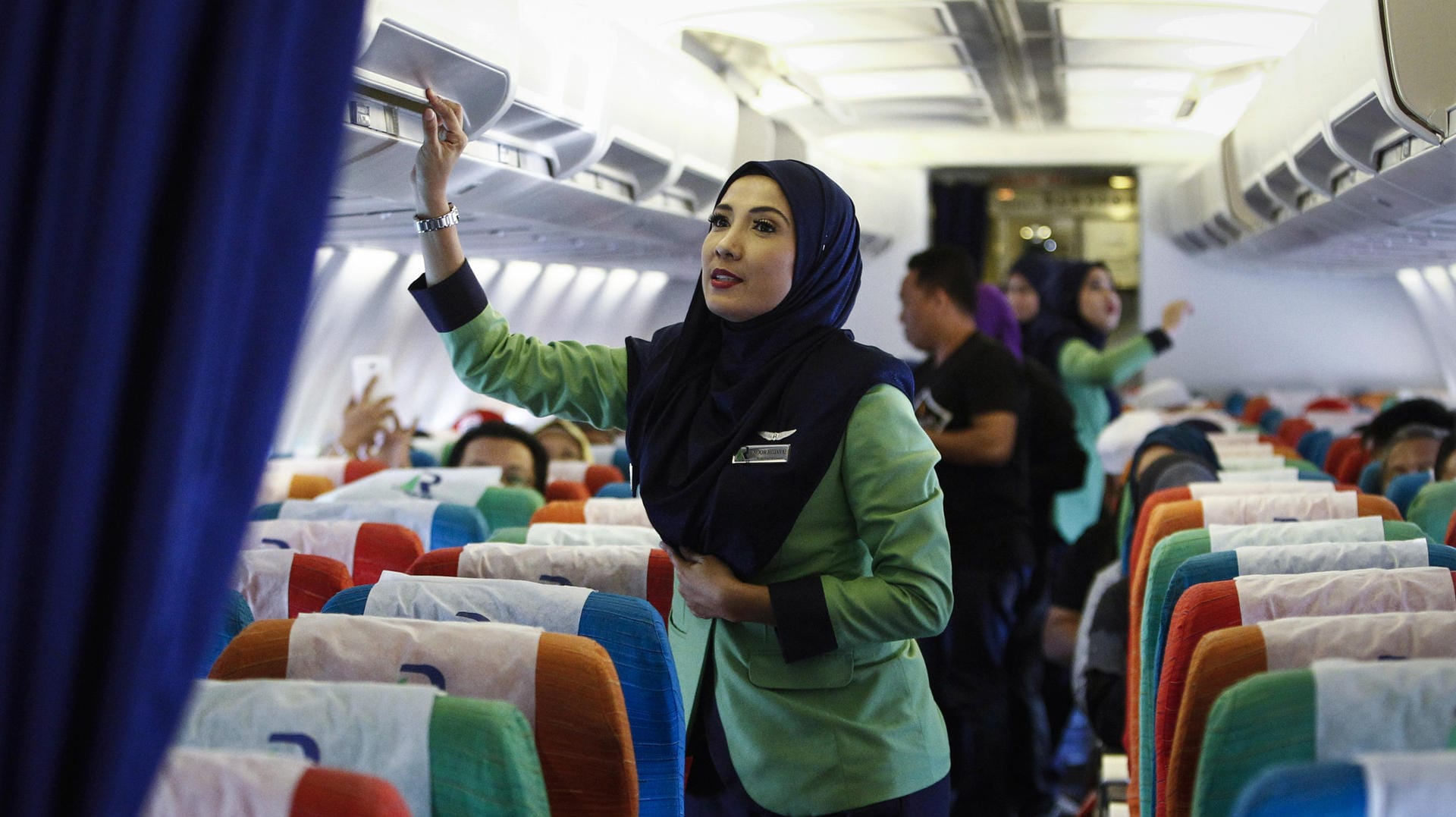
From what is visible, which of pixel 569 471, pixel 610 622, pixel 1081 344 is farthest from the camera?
pixel 1081 344

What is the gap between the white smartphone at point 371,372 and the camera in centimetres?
831

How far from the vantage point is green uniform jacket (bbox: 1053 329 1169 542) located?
6016mm

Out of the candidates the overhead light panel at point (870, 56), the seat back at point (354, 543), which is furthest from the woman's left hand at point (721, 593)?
the overhead light panel at point (870, 56)

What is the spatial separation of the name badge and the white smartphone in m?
6.83

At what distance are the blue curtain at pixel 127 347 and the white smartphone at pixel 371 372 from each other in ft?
24.6

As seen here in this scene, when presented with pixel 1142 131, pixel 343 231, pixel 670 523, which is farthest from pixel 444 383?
pixel 670 523

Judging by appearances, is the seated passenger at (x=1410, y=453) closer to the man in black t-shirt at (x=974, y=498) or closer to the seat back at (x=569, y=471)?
the man in black t-shirt at (x=974, y=498)

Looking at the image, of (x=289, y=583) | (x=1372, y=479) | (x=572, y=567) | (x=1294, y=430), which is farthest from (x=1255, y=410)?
(x=289, y=583)

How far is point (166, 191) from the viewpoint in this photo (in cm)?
95

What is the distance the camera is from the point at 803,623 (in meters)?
1.72

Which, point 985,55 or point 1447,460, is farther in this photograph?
point 985,55

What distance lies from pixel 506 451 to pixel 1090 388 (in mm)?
3185

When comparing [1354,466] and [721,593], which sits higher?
[721,593]

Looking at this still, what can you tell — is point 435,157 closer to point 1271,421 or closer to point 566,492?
point 566,492
